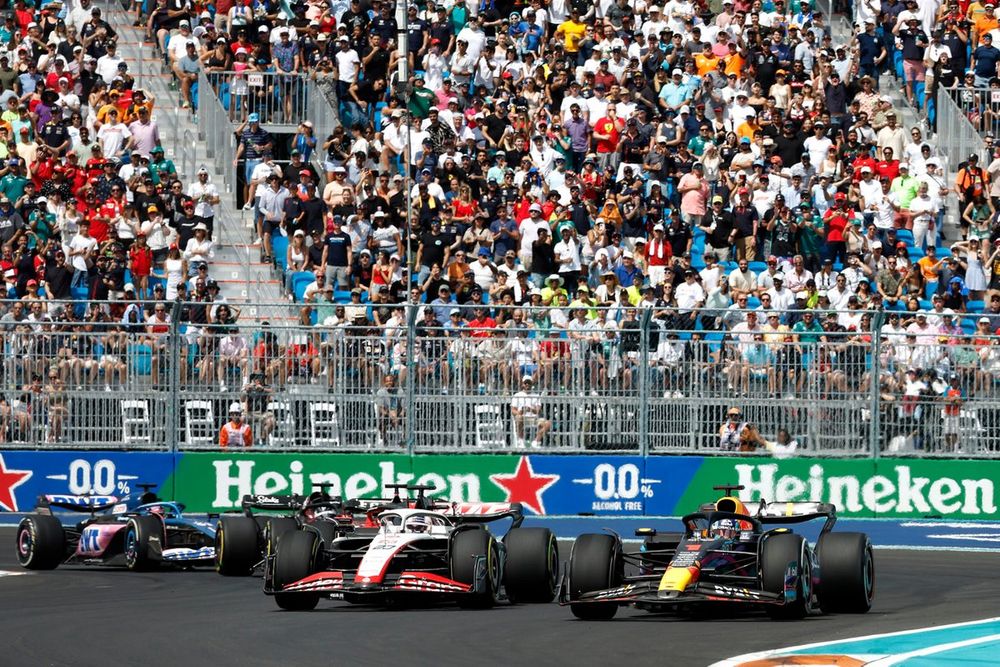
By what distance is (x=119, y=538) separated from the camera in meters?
20.9

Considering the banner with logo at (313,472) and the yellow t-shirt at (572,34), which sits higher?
the yellow t-shirt at (572,34)

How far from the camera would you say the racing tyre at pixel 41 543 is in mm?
20500

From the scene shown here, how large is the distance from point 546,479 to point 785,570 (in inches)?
410

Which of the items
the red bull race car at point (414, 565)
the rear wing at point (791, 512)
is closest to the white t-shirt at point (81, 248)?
the red bull race car at point (414, 565)

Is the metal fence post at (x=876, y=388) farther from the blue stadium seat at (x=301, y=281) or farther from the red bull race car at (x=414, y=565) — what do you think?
the red bull race car at (x=414, y=565)

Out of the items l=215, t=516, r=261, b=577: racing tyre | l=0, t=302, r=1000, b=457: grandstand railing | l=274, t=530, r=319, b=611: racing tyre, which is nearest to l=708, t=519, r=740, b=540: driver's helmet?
l=274, t=530, r=319, b=611: racing tyre

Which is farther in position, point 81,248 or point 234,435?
point 81,248

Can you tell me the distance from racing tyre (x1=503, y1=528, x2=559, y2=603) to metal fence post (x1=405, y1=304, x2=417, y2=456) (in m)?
8.58

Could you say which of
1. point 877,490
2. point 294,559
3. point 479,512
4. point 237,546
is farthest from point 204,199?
point 294,559

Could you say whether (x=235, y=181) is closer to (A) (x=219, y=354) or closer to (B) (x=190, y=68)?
(B) (x=190, y=68)

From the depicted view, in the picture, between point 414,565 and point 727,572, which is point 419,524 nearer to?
point 414,565

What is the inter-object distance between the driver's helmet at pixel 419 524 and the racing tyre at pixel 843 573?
3342 millimetres

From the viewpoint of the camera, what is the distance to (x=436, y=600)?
17516 millimetres

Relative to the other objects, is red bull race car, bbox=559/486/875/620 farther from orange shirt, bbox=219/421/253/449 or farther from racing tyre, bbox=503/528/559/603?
orange shirt, bbox=219/421/253/449
